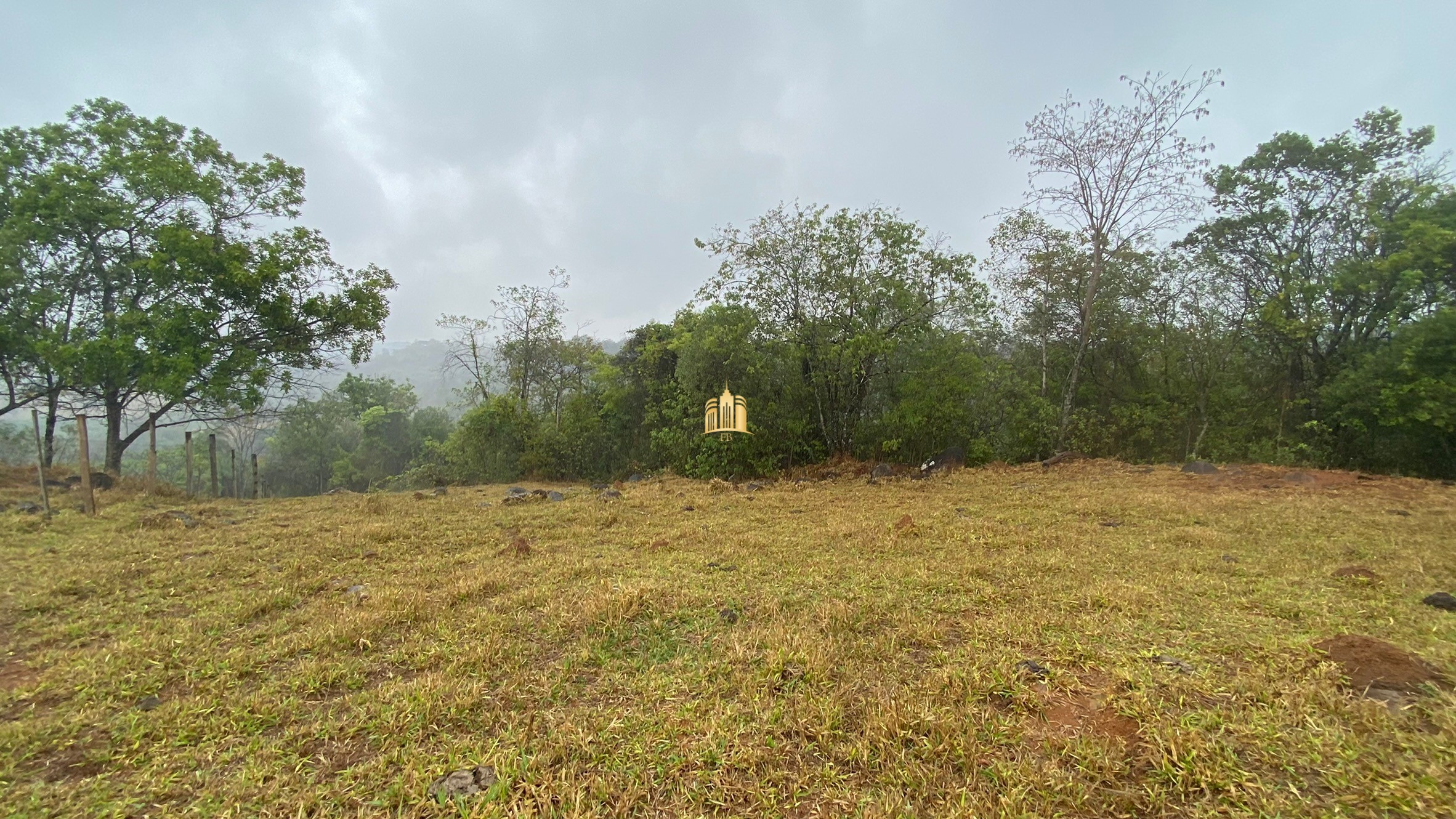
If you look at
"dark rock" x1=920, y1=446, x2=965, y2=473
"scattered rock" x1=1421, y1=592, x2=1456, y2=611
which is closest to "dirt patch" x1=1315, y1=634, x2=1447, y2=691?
"scattered rock" x1=1421, y1=592, x2=1456, y2=611

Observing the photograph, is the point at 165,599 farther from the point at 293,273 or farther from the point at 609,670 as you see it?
the point at 293,273

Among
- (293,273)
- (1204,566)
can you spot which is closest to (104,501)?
(293,273)

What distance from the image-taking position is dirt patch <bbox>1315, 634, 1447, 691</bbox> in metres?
2.14

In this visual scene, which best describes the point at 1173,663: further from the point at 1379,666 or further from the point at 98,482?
the point at 98,482

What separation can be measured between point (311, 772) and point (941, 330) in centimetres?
1223

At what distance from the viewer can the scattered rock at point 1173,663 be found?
237 cm

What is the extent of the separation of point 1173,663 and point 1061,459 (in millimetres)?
10151

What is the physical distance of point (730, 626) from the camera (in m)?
3.18

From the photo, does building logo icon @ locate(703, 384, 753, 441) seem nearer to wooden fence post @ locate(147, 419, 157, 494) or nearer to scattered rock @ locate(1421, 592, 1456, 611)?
scattered rock @ locate(1421, 592, 1456, 611)

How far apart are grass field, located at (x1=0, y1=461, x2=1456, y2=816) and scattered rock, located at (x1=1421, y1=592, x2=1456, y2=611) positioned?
0.34ft

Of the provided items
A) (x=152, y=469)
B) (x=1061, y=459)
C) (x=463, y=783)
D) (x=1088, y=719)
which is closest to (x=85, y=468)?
(x=152, y=469)

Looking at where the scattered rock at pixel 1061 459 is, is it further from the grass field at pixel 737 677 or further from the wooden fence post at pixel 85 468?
the wooden fence post at pixel 85 468

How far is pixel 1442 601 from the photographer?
3125 mm

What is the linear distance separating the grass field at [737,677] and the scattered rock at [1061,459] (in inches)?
221
